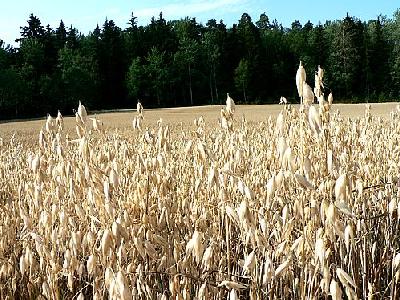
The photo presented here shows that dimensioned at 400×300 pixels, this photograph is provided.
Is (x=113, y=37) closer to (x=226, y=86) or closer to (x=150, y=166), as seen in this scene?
(x=226, y=86)

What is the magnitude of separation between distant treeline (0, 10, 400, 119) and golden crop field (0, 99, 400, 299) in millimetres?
43794

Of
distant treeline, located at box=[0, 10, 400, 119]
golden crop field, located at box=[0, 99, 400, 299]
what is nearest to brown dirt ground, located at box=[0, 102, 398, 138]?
golden crop field, located at box=[0, 99, 400, 299]

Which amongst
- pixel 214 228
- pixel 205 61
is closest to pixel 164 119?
pixel 214 228

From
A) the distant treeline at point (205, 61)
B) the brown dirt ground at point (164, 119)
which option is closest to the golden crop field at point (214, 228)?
the brown dirt ground at point (164, 119)

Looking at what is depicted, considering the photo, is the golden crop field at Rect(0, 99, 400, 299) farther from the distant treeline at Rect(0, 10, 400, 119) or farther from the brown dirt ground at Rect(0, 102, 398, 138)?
the distant treeline at Rect(0, 10, 400, 119)

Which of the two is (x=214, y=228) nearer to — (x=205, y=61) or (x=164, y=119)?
(x=164, y=119)

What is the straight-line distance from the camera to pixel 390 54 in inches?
2199

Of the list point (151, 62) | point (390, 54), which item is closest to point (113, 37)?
point (151, 62)

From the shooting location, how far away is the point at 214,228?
8.58 feet

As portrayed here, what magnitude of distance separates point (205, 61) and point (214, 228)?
54652 mm

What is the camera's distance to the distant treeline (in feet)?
162

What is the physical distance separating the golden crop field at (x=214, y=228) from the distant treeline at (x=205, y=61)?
144 feet

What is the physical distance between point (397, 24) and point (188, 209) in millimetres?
61270

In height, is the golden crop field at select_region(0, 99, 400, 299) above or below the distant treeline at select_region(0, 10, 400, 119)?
below
